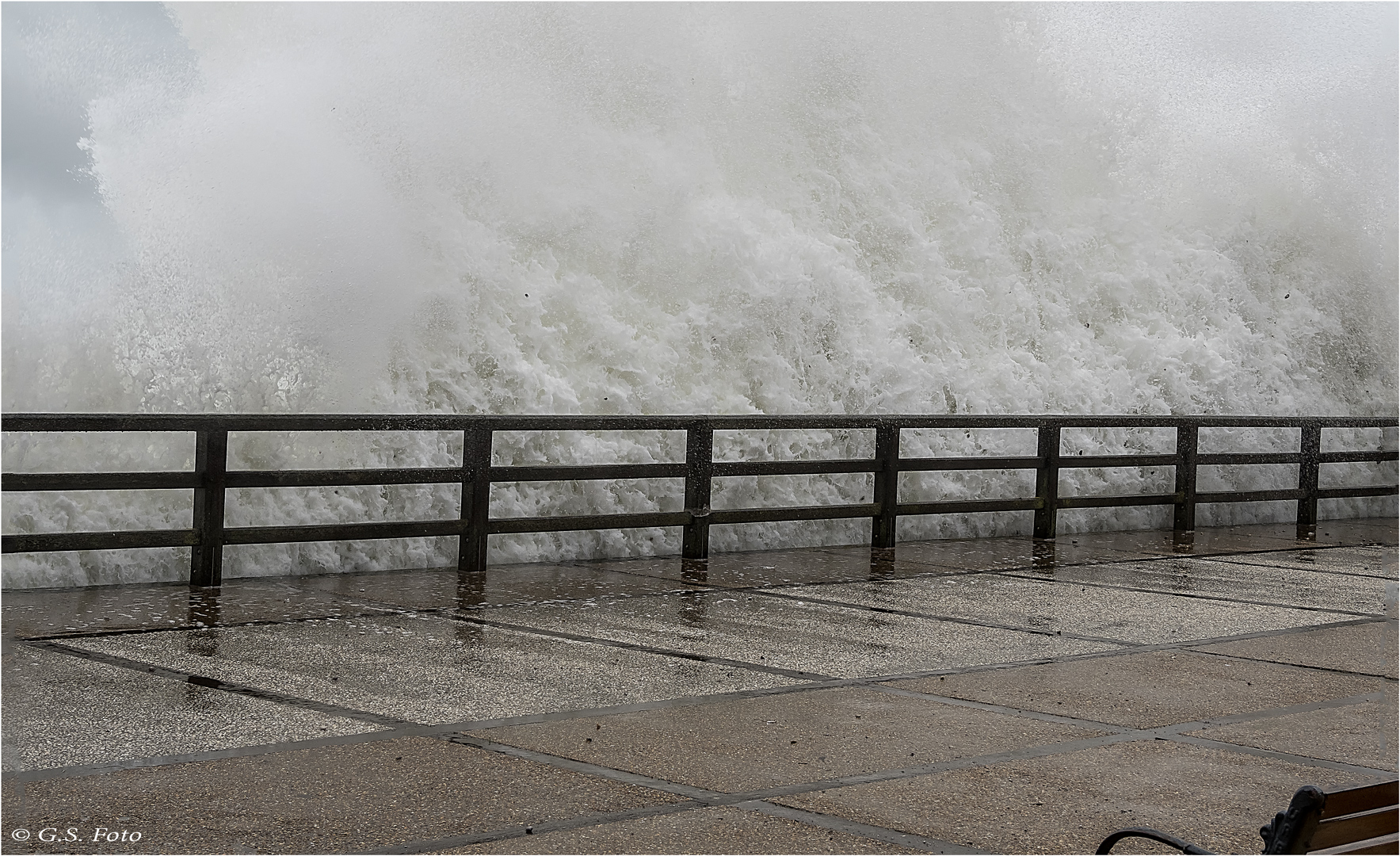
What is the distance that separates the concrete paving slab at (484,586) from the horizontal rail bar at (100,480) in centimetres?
98

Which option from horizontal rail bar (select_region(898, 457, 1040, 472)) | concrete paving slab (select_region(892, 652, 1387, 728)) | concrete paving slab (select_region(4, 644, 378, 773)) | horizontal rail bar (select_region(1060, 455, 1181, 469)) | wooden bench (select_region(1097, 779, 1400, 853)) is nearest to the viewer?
→ wooden bench (select_region(1097, 779, 1400, 853))

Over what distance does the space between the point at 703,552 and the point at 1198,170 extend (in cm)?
1302

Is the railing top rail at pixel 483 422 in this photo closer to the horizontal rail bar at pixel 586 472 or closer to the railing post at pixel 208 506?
the railing post at pixel 208 506

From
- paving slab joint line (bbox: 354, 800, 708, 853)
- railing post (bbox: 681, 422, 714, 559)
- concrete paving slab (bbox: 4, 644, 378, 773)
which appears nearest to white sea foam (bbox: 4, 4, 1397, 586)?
railing post (bbox: 681, 422, 714, 559)

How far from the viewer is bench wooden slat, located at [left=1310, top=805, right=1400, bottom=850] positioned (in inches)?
112

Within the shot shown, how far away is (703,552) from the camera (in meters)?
11.0

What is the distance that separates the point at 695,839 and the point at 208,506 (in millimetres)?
5546

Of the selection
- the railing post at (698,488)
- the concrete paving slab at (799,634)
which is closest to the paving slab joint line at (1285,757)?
the concrete paving slab at (799,634)

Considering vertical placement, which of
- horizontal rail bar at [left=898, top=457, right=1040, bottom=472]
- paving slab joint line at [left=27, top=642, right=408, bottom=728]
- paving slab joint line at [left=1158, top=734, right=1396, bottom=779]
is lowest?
paving slab joint line at [left=27, top=642, right=408, bottom=728]

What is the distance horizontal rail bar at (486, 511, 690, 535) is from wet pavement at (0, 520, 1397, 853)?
342 millimetres

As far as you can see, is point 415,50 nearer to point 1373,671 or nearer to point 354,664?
point 354,664

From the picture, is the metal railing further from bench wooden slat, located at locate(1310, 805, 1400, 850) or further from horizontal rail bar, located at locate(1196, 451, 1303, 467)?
bench wooden slat, located at locate(1310, 805, 1400, 850)

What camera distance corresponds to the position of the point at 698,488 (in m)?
10.9

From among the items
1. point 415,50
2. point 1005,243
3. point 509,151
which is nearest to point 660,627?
point 509,151
